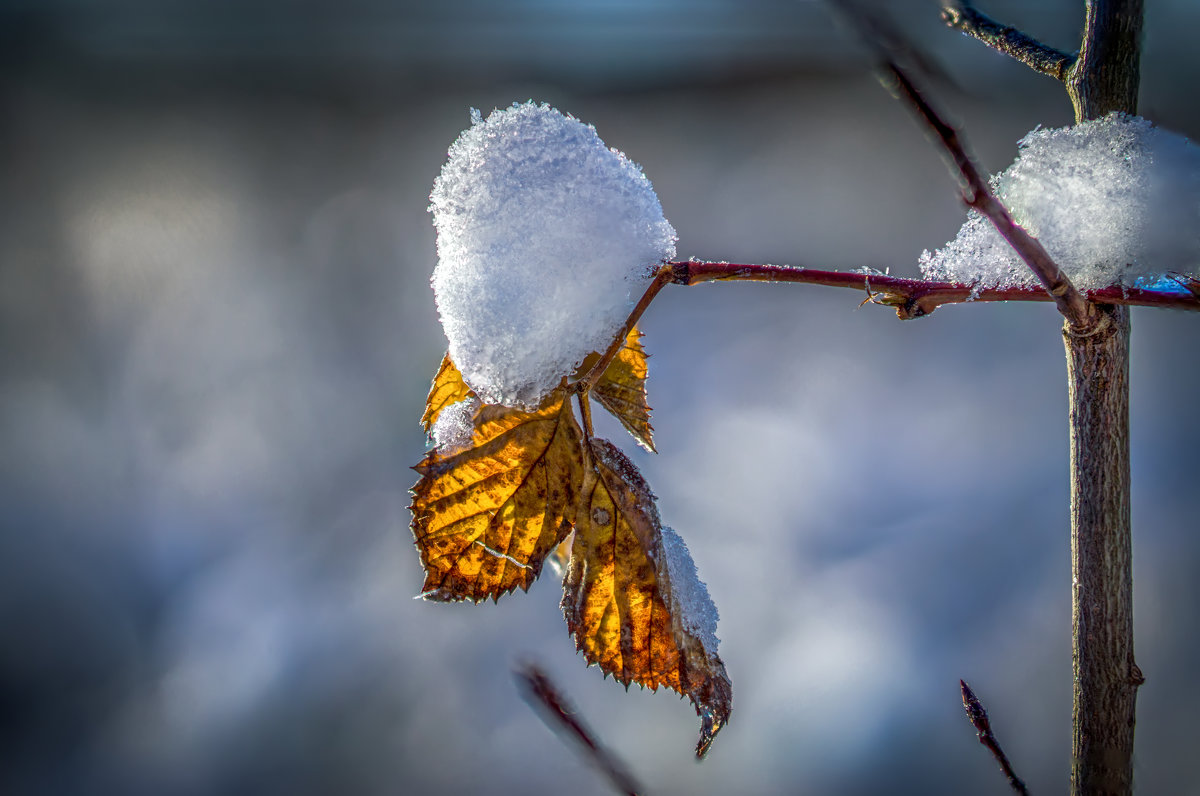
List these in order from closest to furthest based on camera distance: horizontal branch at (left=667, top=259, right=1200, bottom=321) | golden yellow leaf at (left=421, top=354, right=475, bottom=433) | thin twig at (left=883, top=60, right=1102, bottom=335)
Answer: thin twig at (left=883, top=60, right=1102, bottom=335) → horizontal branch at (left=667, top=259, right=1200, bottom=321) → golden yellow leaf at (left=421, top=354, right=475, bottom=433)

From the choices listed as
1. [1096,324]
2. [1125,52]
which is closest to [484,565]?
[1096,324]

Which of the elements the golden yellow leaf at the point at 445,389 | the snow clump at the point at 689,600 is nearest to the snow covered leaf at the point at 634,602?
the snow clump at the point at 689,600

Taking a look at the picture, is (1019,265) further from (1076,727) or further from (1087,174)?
(1076,727)

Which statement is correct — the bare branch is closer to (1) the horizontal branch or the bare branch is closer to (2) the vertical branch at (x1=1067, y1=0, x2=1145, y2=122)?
(2) the vertical branch at (x1=1067, y1=0, x2=1145, y2=122)

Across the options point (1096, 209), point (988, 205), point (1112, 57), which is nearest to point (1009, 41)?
point (1112, 57)

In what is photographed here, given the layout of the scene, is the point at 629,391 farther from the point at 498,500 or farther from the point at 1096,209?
the point at 1096,209

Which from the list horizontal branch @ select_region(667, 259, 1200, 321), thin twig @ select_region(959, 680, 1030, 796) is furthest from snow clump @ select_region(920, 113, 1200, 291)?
thin twig @ select_region(959, 680, 1030, 796)
